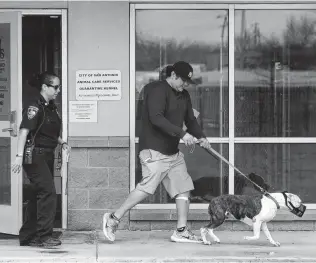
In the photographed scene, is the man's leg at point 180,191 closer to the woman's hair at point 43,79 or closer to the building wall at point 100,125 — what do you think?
the building wall at point 100,125

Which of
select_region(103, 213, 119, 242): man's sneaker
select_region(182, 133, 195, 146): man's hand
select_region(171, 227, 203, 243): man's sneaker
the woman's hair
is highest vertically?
the woman's hair

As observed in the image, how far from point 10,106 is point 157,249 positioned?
2.31 meters

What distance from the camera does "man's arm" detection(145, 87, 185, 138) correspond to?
7727 mm

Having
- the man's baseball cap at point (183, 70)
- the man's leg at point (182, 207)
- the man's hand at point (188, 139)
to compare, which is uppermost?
the man's baseball cap at point (183, 70)

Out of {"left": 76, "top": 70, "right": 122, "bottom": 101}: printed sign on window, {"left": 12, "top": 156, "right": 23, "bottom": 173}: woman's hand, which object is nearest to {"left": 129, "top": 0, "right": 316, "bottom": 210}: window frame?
{"left": 76, "top": 70, "right": 122, "bottom": 101}: printed sign on window

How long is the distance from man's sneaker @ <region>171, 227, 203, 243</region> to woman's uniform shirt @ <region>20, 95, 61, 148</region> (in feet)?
5.27

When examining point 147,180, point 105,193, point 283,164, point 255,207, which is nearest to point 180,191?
point 147,180

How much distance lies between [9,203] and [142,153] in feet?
5.56

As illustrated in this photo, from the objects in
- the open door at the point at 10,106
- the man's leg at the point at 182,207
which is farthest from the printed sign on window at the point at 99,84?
the man's leg at the point at 182,207

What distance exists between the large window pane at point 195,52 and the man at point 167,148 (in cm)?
83

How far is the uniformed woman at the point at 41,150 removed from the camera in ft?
25.1

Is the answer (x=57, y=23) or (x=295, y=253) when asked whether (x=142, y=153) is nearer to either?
(x=295, y=253)

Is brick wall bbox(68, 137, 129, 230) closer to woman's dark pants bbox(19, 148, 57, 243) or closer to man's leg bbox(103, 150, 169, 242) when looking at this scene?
man's leg bbox(103, 150, 169, 242)

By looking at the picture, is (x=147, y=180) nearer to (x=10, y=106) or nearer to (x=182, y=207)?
(x=182, y=207)
